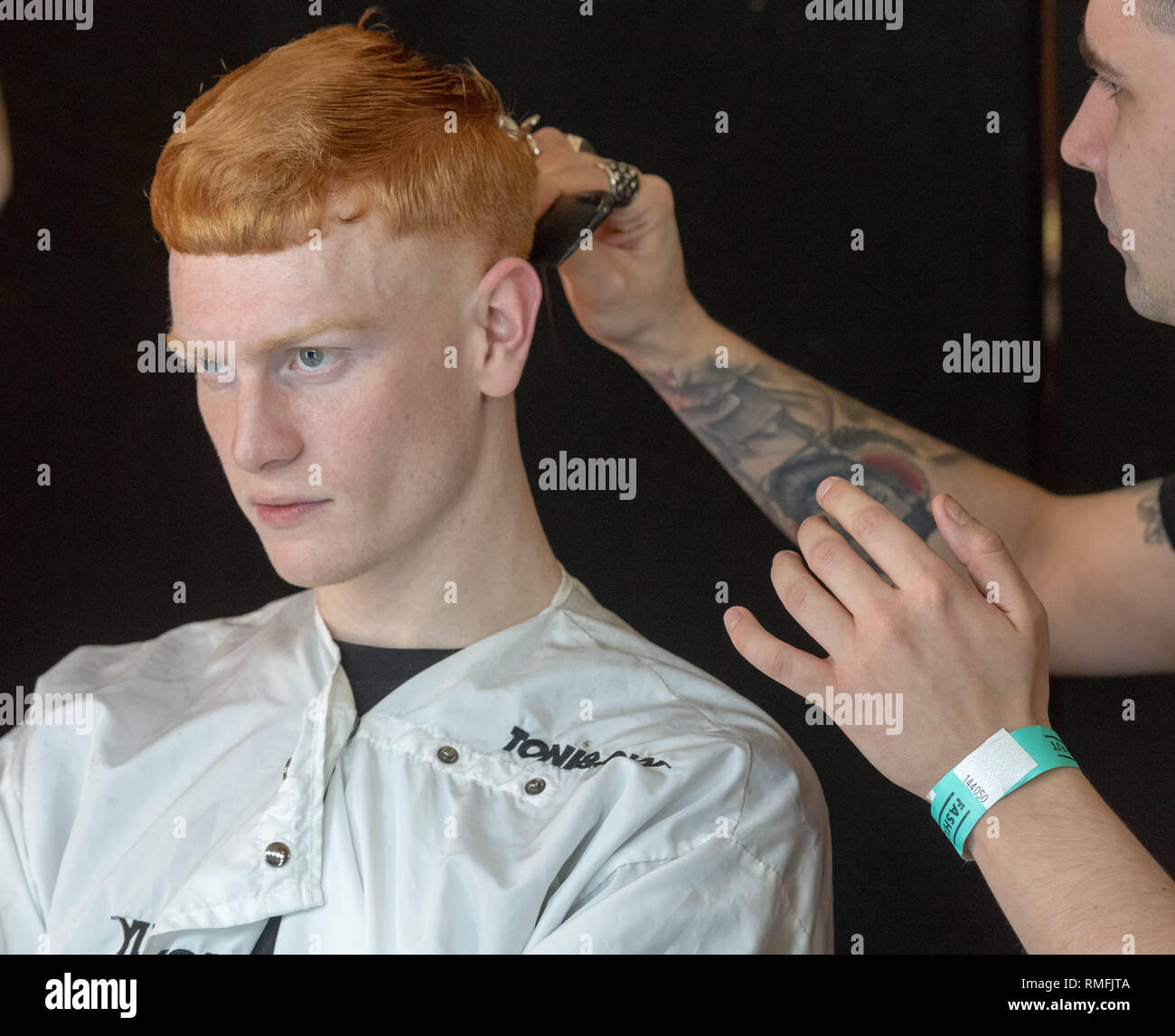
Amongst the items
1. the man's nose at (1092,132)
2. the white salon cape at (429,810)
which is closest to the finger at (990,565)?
the white salon cape at (429,810)

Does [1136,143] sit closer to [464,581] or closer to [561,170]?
[561,170]

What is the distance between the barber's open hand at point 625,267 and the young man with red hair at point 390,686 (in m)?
0.10

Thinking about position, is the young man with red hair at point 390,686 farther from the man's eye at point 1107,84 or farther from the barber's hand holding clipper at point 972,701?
the man's eye at point 1107,84

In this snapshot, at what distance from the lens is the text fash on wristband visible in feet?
3.53

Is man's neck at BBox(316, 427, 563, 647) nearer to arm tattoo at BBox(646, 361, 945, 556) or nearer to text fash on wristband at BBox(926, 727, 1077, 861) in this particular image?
arm tattoo at BBox(646, 361, 945, 556)

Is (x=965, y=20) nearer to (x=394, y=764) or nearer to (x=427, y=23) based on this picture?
(x=427, y=23)

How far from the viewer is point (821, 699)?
114 centimetres

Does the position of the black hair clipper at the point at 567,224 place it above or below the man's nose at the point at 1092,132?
below

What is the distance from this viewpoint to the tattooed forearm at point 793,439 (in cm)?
158

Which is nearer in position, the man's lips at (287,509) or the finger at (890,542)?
the finger at (890,542)

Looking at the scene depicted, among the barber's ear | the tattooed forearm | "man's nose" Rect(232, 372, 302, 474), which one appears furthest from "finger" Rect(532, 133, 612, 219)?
"man's nose" Rect(232, 372, 302, 474)

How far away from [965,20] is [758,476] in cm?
61

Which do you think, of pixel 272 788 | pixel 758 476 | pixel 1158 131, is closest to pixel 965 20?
Answer: pixel 1158 131

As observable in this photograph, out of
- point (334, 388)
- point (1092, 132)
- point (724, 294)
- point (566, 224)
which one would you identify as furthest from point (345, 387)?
point (1092, 132)
